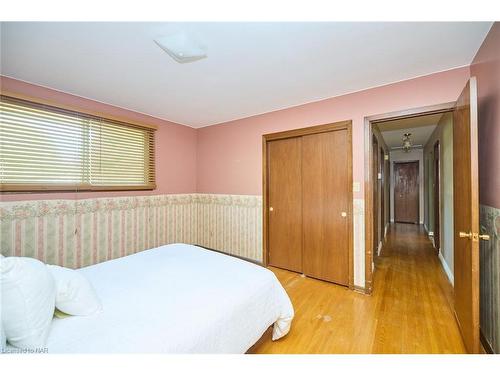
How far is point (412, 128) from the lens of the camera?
13.5 feet

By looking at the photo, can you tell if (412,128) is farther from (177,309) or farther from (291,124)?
(177,309)

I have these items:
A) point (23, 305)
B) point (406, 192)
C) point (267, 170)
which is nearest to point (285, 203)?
point (267, 170)

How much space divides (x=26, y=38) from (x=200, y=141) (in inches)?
104

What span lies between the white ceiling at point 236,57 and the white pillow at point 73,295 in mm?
1596

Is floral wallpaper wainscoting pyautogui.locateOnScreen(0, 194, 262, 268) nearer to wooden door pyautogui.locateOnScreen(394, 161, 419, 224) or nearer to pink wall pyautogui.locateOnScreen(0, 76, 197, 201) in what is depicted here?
pink wall pyautogui.locateOnScreen(0, 76, 197, 201)

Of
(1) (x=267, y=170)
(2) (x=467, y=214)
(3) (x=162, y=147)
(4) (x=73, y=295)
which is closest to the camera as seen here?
(4) (x=73, y=295)

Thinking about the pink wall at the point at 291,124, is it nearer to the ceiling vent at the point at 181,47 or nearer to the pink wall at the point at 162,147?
the pink wall at the point at 162,147

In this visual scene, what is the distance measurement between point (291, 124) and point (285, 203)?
3.68 feet

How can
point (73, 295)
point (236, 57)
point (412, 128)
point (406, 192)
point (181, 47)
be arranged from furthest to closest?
point (406, 192) → point (412, 128) → point (236, 57) → point (181, 47) → point (73, 295)

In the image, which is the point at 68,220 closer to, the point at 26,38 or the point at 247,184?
the point at 26,38

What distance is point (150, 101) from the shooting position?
2.85 m

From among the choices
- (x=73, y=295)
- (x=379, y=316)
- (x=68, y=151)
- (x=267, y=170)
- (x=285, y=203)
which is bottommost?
(x=379, y=316)

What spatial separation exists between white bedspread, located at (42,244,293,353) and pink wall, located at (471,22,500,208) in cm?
169
